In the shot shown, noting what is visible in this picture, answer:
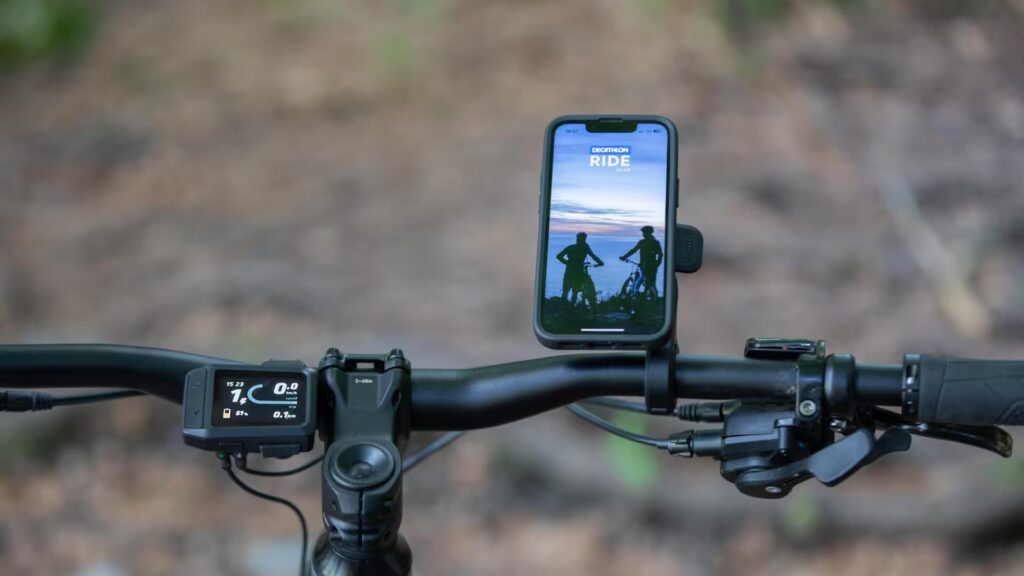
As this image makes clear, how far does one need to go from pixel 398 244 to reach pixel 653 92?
1.37 meters

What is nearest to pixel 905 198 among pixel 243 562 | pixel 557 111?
pixel 557 111

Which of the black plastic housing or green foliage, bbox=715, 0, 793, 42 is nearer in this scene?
the black plastic housing

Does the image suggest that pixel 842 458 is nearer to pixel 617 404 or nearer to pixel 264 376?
pixel 617 404

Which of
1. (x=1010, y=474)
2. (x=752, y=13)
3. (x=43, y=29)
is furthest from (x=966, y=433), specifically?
(x=43, y=29)

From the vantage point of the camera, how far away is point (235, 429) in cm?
130

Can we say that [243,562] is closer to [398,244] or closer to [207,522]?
[207,522]

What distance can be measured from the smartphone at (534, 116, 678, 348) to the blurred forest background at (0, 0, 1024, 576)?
2.44m

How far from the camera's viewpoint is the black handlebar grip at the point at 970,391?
3.98 feet

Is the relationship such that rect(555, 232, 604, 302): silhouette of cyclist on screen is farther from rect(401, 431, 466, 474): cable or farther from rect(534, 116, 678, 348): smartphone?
rect(401, 431, 466, 474): cable

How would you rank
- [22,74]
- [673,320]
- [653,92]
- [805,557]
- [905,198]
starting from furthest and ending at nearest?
[22,74], [653,92], [905,198], [805,557], [673,320]

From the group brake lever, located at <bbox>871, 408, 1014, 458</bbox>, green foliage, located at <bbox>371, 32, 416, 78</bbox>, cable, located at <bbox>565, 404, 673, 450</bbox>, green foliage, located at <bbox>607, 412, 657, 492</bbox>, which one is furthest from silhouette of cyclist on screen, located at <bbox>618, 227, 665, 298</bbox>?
green foliage, located at <bbox>371, 32, 416, 78</bbox>

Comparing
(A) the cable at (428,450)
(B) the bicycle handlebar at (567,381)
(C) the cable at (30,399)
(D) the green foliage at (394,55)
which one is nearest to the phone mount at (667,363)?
(B) the bicycle handlebar at (567,381)

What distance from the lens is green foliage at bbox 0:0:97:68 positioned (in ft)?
20.1

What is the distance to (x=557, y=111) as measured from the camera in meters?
5.52
